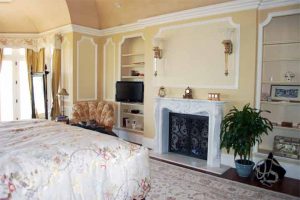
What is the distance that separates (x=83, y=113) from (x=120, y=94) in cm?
97

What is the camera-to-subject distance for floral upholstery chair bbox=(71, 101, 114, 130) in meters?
5.13

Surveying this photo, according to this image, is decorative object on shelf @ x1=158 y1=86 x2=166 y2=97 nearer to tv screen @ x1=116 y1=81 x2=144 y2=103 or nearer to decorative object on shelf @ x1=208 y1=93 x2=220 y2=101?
tv screen @ x1=116 y1=81 x2=144 y2=103

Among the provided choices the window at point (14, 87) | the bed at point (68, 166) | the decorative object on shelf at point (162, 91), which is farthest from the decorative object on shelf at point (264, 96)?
the window at point (14, 87)

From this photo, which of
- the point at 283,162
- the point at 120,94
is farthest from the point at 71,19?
the point at 283,162

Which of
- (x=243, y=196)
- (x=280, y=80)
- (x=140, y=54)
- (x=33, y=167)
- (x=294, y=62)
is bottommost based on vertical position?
(x=243, y=196)

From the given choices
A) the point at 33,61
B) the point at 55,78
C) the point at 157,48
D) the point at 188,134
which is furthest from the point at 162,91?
the point at 33,61

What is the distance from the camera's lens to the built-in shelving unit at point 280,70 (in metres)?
3.73

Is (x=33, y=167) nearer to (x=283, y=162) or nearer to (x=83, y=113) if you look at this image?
(x=283, y=162)

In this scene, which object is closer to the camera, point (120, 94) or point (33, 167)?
point (33, 167)

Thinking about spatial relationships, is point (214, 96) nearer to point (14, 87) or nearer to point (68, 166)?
point (68, 166)

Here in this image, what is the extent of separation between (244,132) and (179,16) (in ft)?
8.24

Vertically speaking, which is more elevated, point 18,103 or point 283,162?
point 18,103

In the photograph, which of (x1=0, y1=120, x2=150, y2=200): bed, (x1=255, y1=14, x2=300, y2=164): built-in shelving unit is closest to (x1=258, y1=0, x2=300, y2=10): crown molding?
(x1=255, y1=14, x2=300, y2=164): built-in shelving unit

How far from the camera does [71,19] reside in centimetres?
536
